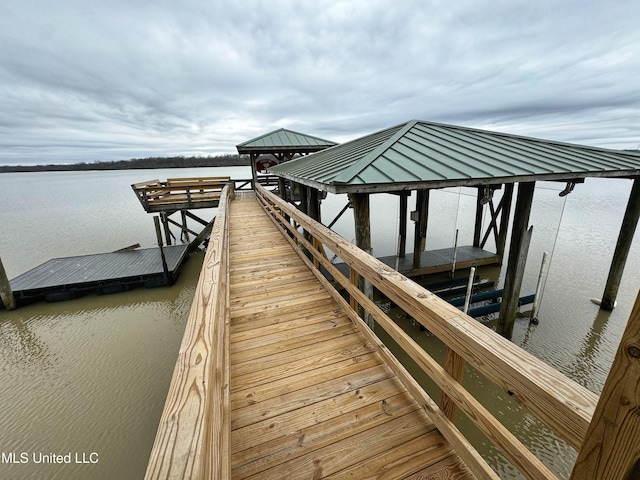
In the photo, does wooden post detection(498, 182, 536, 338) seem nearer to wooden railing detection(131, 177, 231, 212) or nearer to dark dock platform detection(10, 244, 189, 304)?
dark dock platform detection(10, 244, 189, 304)

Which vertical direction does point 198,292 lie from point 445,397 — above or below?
above

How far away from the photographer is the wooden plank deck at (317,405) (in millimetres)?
1761

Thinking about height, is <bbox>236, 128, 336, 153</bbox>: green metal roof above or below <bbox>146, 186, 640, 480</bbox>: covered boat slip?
above

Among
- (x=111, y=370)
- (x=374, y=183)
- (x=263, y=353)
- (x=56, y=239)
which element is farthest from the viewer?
(x=56, y=239)

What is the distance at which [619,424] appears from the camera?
72 centimetres

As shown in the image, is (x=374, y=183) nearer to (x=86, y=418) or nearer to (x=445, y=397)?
(x=445, y=397)

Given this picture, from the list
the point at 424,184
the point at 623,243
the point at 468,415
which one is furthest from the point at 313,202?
the point at 623,243

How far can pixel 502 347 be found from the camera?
4.12 feet

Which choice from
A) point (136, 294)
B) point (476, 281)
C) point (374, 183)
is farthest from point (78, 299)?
point (476, 281)

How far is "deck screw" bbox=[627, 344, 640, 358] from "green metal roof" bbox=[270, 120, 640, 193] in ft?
10.5

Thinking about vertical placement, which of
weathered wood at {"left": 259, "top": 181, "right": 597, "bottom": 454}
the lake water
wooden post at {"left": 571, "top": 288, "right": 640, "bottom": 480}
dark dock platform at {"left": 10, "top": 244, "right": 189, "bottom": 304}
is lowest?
the lake water

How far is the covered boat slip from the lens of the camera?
3.15 feet

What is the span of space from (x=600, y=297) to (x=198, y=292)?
1162 centimetres

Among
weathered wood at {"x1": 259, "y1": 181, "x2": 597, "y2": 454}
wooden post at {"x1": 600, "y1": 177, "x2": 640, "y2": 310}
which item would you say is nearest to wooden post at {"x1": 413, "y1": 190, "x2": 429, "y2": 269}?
wooden post at {"x1": 600, "y1": 177, "x2": 640, "y2": 310}
